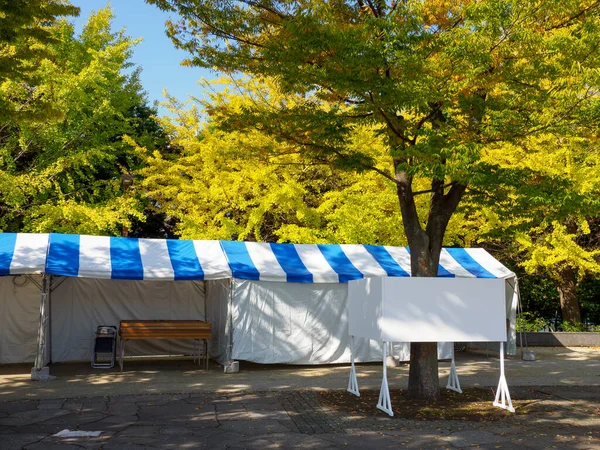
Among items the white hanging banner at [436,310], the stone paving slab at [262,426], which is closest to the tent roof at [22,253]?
the stone paving slab at [262,426]

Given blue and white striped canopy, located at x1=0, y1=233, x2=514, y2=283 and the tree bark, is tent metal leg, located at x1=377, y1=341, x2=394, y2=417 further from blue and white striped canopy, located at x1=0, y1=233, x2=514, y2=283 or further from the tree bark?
blue and white striped canopy, located at x1=0, y1=233, x2=514, y2=283

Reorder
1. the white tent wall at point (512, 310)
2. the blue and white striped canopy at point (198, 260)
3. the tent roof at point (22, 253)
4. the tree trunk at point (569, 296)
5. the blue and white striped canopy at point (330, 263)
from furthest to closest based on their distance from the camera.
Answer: the tree trunk at point (569, 296) → the white tent wall at point (512, 310) → the blue and white striped canopy at point (330, 263) → the blue and white striped canopy at point (198, 260) → the tent roof at point (22, 253)

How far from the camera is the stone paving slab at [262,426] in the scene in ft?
21.1

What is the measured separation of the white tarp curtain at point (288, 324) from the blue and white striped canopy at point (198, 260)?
0.39m

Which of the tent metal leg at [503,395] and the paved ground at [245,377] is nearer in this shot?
the tent metal leg at [503,395]

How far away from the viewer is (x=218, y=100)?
18.3 m

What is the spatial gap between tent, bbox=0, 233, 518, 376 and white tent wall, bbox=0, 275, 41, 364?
20 mm

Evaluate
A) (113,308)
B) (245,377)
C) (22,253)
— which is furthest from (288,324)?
(22,253)

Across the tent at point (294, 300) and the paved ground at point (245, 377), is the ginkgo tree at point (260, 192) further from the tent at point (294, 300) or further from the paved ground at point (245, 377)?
the paved ground at point (245, 377)

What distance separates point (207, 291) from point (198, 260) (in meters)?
2.36

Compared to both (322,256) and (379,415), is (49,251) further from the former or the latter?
(379,415)

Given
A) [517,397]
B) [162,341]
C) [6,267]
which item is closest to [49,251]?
[6,267]

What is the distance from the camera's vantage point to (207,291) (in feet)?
48.8

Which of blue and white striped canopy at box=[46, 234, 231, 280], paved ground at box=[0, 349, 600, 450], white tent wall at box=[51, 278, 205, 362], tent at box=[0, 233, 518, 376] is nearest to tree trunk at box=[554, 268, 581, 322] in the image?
tent at box=[0, 233, 518, 376]
